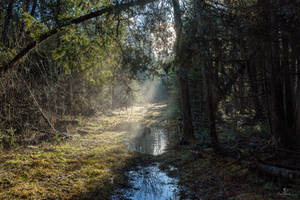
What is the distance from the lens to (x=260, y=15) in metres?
5.09

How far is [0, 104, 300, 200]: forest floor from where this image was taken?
5.02 m

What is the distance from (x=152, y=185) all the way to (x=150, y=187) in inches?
5.2

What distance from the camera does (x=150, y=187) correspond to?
6.21 meters

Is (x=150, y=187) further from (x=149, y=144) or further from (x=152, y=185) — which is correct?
(x=149, y=144)

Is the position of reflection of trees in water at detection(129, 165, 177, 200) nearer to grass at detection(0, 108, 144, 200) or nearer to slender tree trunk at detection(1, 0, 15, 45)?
grass at detection(0, 108, 144, 200)

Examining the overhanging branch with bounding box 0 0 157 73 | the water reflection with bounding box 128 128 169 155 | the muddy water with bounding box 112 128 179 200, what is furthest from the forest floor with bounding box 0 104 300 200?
the overhanging branch with bounding box 0 0 157 73

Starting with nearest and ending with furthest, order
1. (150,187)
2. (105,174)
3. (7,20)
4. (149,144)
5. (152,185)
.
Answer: (150,187), (152,185), (105,174), (7,20), (149,144)

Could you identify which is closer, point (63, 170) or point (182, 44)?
point (182, 44)

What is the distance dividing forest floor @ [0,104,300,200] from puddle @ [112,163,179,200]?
0.80 feet

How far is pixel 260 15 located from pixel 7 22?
842cm

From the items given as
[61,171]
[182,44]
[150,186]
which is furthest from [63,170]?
[182,44]

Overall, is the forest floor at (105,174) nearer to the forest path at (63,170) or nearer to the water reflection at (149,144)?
the forest path at (63,170)

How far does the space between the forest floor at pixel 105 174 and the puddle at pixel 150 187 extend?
243mm

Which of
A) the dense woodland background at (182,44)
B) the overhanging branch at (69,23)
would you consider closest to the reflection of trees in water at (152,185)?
the dense woodland background at (182,44)
